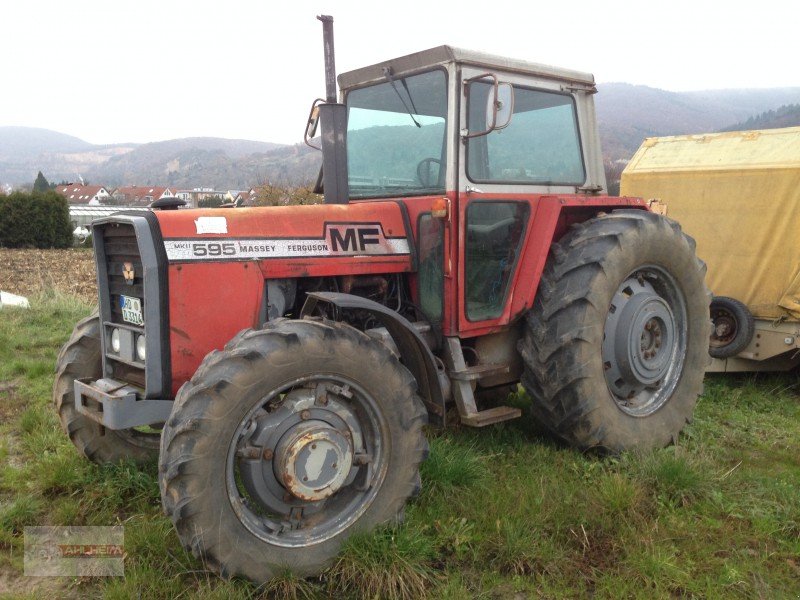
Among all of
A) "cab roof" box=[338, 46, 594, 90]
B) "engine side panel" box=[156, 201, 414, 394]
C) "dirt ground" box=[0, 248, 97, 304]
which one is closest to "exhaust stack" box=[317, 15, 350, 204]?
"cab roof" box=[338, 46, 594, 90]

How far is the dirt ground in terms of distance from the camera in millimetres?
13766

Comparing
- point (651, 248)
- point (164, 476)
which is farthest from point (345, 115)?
point (164, 476)

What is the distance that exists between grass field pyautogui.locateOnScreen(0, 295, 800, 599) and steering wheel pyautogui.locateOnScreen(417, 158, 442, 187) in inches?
59.0

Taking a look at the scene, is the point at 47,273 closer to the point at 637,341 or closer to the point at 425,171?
the point at 425,171

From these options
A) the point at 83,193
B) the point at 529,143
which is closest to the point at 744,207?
the point at 529,143

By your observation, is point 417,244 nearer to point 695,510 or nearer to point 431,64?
point 431,64

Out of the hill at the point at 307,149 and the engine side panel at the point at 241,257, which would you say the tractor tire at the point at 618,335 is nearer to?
the engine side panel at the point at 241,257

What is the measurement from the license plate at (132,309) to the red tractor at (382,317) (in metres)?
0.01

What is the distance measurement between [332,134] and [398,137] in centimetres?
39

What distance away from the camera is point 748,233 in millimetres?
5859

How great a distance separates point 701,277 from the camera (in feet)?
15.0

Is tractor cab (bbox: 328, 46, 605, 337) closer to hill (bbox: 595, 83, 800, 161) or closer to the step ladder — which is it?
the step ladder

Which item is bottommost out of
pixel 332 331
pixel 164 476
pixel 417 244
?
pixel 164 476

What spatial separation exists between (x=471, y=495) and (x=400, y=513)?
48 centimetres
